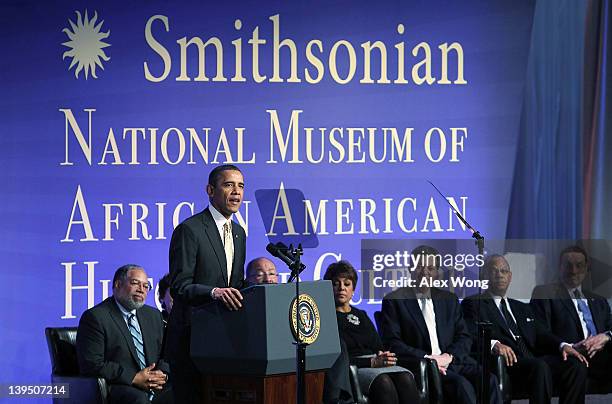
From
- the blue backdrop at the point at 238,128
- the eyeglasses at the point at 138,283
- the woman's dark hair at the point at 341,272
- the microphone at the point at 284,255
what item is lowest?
the eyeglasses at the point at 138,283

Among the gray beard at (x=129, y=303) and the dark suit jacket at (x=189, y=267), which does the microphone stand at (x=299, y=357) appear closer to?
the dark suit jacket at (x=189, y=267)

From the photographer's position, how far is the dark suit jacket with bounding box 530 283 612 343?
7160 millimetres

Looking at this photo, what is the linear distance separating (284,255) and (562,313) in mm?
2971

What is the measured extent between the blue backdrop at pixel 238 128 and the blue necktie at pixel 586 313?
67cm

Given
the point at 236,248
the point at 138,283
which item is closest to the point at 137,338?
the point at 138,283

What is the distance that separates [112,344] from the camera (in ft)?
20.0

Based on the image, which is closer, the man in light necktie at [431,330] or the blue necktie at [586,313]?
the man in light necktie at [431,330]

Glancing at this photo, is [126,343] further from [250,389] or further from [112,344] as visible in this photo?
[250,389]

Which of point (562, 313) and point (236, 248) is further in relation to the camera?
point (562, 313)

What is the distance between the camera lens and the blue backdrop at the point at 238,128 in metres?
6.80

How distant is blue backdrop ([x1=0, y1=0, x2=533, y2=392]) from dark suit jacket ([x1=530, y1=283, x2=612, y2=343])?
548mm

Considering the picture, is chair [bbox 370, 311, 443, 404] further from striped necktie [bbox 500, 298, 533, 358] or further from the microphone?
the microphone

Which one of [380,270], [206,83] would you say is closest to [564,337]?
[380,270]

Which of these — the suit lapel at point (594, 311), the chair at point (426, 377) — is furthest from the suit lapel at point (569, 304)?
the chair at point (426, 377)
